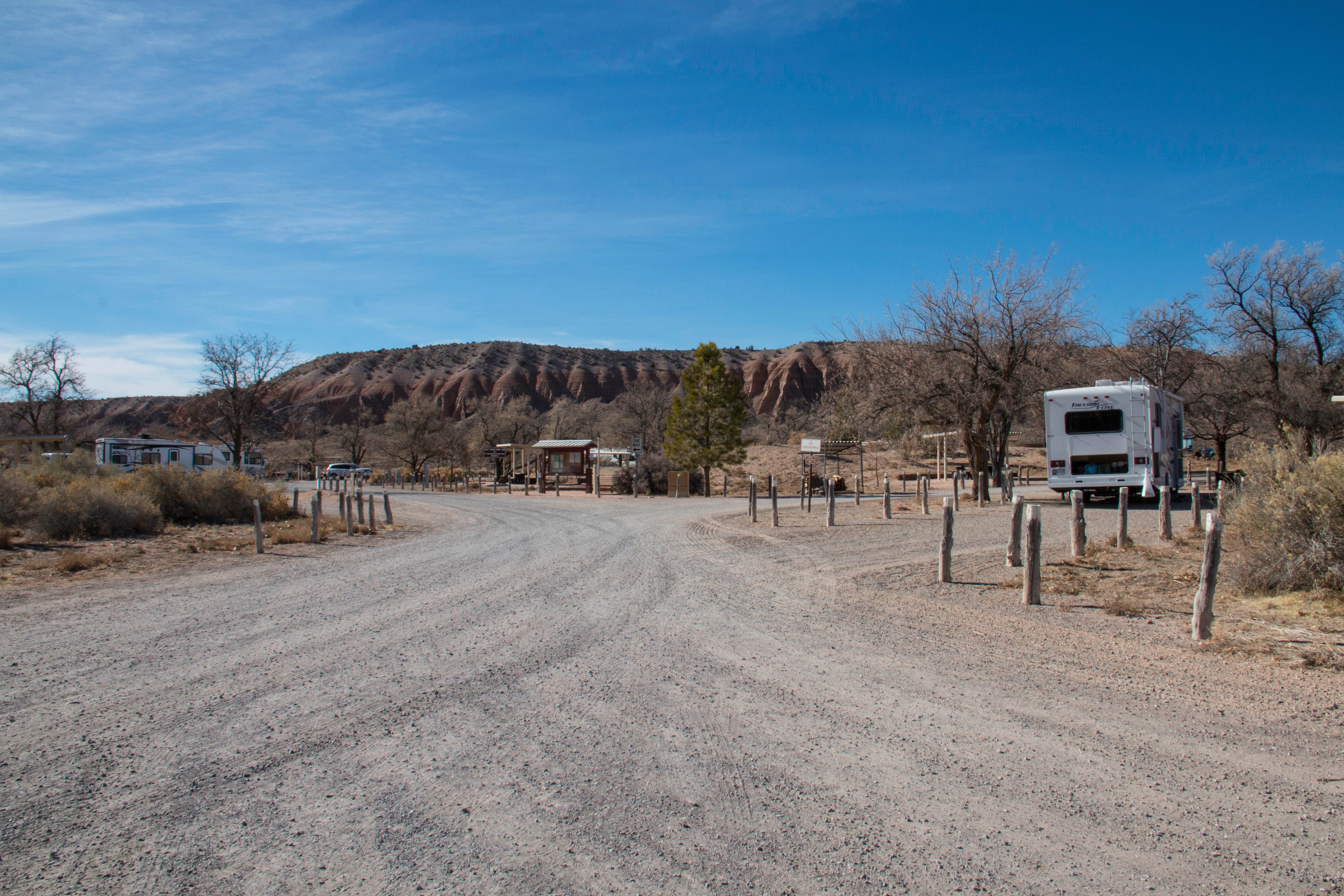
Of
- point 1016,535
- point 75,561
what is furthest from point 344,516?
point 1016,535

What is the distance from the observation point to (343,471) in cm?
5488

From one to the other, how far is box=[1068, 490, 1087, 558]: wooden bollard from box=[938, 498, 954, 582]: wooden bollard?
196 cm

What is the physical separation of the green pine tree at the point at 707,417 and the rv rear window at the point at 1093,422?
1767cm

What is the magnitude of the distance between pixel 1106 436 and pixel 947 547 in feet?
39.6

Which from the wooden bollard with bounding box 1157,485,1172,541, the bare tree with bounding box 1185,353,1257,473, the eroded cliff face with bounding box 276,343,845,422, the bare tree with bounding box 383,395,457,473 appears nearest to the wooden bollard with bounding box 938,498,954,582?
the wooden bollard with bounding box 1157,485,1172,541

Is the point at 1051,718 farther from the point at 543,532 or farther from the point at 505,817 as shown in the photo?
the point at 543,532

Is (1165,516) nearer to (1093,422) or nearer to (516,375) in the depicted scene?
(1093,422)

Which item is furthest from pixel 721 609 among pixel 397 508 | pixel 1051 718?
pixel 397 508

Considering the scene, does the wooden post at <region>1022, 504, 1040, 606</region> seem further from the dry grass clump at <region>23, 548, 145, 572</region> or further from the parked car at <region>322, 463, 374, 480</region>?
the parked car at <region>322, 463, 374, 480</region>

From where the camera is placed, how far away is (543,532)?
18.5m

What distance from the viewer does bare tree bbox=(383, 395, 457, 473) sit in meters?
57.3

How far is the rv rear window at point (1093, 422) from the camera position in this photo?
20.0 meters

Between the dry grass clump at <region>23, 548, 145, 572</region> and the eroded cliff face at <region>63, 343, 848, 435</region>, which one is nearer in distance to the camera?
the dry grass clump at <region>23, 548, 145, 572</region>

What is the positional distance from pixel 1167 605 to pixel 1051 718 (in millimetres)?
4528
